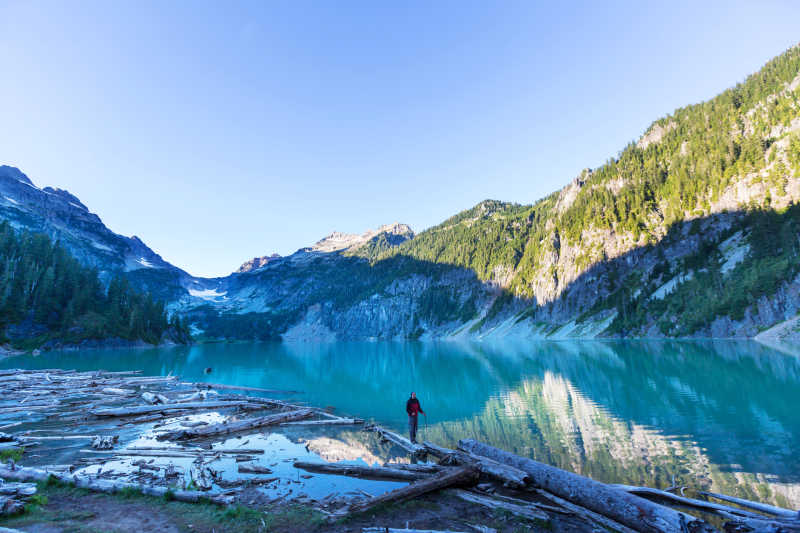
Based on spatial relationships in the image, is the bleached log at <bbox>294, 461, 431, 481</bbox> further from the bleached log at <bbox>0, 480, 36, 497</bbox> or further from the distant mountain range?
the distant mountain range

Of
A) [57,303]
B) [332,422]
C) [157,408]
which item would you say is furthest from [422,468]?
[57,303]

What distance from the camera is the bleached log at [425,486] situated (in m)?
9.00

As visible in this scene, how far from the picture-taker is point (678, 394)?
24.8 metres

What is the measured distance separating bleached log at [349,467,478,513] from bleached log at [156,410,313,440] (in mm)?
12403

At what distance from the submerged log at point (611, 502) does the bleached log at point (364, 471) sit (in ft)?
11.0

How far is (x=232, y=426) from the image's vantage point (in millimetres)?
18906

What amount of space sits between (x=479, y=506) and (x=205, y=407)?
23.1 metres

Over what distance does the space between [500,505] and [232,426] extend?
Answer: 1511 cm

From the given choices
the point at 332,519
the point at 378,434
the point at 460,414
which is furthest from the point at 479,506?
the point at 460,414

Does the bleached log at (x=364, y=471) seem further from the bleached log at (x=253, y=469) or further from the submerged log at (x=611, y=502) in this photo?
the submerged log at (x=611, y=502)

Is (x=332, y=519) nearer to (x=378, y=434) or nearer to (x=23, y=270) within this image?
(x=378, y=434)

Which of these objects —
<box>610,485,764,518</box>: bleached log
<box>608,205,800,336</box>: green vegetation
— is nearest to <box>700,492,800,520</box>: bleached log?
<box>610,485,764,518</box>: bleached log

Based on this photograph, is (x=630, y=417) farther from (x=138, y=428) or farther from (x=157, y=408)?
(x=157, y=408)

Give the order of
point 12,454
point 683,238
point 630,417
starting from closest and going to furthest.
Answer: point 12,454, point 630,417, point 683,238
